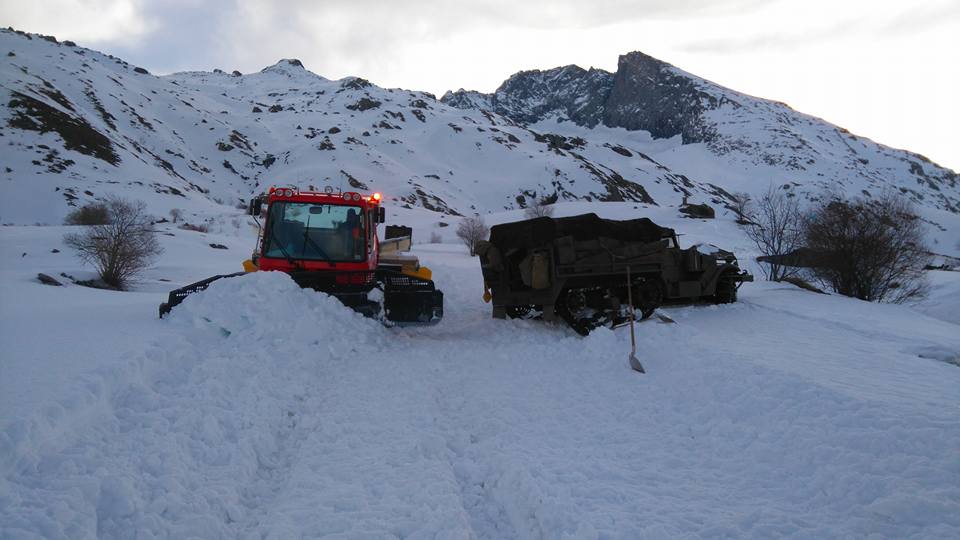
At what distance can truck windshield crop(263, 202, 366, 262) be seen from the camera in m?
9.13

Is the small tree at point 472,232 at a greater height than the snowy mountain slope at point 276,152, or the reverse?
the snowy mountain slope at point 276,152

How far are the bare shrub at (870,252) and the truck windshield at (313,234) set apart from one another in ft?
44.2

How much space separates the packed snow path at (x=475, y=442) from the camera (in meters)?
3.24

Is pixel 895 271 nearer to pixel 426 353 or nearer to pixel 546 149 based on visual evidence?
pixel 426 353

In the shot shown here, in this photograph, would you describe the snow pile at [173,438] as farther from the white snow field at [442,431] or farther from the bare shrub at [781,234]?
the bare shrub at [781,234]

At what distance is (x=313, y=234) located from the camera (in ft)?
30.2

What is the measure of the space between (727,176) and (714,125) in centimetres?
4702

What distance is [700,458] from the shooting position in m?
4.46

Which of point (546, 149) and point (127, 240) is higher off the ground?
point (546, 149)

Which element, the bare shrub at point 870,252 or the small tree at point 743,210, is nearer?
the bare shrub at point 870,252

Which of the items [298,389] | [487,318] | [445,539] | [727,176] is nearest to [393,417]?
[298,389]

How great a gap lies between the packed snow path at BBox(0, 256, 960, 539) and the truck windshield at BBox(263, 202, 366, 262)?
1751mm

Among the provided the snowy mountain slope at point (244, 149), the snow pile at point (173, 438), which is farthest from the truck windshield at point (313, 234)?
the snowy mountain slope at point (244, 149)

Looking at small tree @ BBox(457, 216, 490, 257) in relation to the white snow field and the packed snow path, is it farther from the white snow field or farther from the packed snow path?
the packed snow path
